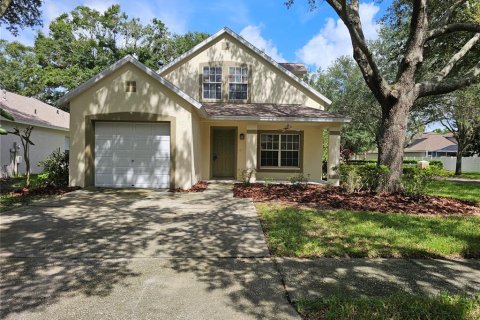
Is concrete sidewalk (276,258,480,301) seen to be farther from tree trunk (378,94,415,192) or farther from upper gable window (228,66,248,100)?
upper gable window (228,66,248,100)

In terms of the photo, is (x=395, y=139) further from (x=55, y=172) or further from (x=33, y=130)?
(x=33, y=130)

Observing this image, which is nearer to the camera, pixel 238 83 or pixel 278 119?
pixel 278 119

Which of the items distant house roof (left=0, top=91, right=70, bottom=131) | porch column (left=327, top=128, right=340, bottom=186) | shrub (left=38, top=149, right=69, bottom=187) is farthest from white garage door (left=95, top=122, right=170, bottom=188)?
porch column (left=327, top=128, right=340, bottom=186)

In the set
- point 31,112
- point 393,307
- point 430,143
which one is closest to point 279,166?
point 393,307

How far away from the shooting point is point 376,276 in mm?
4301

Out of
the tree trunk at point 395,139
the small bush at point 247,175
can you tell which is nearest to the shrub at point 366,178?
the tree trunk at point 395,139

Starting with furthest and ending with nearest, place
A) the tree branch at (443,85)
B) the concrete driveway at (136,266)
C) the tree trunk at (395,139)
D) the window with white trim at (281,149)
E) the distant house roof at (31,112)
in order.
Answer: the distant house roof at (31,112)
the window with white trim at (281,149)
the tree branch at (443,85)
the tree trunk at (395,139)
the concrete driveway at (136,266)

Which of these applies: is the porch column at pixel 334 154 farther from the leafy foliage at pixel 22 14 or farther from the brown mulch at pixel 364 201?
the leafy foliage at pixel 22 14

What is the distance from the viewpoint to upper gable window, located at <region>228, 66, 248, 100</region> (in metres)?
16.1

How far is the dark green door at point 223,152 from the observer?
51.7 feet

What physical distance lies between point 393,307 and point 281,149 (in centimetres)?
1288

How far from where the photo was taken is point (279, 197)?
10.6 metres

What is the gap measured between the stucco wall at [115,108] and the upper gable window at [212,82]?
4464 millimetres

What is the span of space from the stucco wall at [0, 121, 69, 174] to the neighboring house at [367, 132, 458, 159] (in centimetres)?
5482
